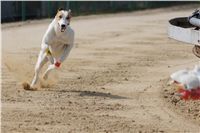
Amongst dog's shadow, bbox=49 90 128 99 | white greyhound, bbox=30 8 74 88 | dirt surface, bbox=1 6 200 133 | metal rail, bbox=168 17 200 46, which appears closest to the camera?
dirt surface, bbox=1 6 200 133

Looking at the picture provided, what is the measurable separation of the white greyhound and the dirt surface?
38 cm

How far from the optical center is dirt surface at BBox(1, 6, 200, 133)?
7.21m

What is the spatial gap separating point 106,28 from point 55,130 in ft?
49.0

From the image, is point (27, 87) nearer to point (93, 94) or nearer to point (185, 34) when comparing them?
point (93, 94)

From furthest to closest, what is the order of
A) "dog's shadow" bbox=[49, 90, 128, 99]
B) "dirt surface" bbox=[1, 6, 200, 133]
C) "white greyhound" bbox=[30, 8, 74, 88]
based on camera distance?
"white greyhound" bbox=[30, 8, 74, 88], "dog's shadow" bbox=[49, 90, 128, 99], "dirt surface" bbox=[1, 6, 200, 133]

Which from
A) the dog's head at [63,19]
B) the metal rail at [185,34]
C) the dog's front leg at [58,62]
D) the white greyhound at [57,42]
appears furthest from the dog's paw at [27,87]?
the metal rail at [185,34]

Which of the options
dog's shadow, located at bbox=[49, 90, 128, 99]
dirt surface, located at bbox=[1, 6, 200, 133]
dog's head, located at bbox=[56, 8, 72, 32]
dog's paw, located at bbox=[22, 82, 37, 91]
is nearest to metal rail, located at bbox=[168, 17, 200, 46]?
dirt surface, located at bbox=[1, 6, 200, 133]

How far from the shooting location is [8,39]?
16.7 m

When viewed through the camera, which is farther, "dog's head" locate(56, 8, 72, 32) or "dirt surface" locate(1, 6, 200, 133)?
"dog's head" locate(56, 8, 72, 32)

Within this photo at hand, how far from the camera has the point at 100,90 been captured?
31.3 feet

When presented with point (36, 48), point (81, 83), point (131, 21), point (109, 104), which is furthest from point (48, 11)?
point (109, 104)

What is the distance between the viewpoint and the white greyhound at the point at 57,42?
9234mm

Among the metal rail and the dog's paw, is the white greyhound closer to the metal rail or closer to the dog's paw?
the dog's paw

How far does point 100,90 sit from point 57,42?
0.95 m
